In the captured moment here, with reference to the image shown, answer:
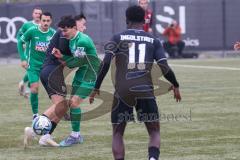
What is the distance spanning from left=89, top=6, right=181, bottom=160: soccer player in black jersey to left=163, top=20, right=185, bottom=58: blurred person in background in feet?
84.1

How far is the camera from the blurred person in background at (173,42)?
3475cm

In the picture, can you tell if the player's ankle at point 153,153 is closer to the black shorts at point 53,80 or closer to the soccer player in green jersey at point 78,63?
the soccer player in green jersey at point 78,63

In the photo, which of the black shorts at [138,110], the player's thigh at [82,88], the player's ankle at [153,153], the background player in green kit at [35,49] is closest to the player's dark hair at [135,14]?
the black shorts at [138,110]

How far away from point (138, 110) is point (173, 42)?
25694 mm

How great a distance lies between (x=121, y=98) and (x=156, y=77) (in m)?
4.14

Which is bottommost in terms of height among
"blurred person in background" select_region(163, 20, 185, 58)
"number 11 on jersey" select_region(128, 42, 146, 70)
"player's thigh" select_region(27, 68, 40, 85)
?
"blurred person in background" select_region(163, 20, 185, 58)

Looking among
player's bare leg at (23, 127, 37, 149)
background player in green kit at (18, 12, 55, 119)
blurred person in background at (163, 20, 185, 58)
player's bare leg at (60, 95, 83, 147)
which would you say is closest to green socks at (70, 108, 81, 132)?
player's bare leg at (60, 95, 83, 147)

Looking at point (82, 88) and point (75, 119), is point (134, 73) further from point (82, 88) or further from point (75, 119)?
point (75, 119)

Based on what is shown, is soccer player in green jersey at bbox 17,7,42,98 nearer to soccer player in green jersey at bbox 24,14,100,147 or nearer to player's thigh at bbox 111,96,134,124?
soccer player in green jersey at bbox 24,14,100,147

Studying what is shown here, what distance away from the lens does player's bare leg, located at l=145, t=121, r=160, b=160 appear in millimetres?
9062

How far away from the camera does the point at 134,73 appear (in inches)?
354

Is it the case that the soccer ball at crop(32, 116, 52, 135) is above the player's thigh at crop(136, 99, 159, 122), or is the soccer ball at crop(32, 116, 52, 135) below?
below

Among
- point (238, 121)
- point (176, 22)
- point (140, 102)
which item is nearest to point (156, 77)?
point (238, 121)

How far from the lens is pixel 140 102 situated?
29.9 ft
